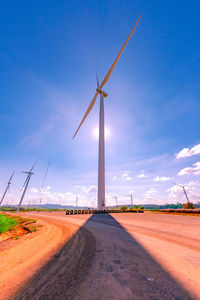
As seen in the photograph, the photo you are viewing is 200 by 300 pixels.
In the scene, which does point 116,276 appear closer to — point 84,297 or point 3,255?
point 84,297

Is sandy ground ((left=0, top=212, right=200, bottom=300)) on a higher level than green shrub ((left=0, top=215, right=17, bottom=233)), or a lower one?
lower

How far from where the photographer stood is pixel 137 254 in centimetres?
419

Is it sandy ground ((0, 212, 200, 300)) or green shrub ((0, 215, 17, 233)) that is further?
green shrub ((0, 215, 17, 233))

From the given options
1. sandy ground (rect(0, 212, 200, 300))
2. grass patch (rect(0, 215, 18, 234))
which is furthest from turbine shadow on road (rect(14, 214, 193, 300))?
grass patch (rect(0, 215, 18, 234))

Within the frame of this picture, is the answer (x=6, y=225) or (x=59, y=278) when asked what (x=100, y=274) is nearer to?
(x=59, y=278)

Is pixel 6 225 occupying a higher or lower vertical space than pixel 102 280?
higher

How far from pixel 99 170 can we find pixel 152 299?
33.4m

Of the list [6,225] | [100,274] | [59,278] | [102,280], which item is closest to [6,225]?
[6,225]

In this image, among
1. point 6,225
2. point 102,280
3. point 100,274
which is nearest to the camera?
point 102,280

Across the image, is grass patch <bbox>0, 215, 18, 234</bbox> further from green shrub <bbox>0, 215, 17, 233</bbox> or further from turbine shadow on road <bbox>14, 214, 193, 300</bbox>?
turbine shadow on road <bbox>14, 214, 193, 300</bbox>

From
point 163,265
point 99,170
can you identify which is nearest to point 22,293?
point 163,265

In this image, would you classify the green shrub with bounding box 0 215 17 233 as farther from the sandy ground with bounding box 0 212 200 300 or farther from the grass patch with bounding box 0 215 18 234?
the sandy ground with bounding box 0 212 200 300

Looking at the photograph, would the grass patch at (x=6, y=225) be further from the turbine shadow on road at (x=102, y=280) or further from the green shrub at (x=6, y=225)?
the turbine shadow on road at (x=102, y=280)

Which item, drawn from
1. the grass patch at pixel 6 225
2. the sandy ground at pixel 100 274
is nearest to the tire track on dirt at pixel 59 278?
the sandy ground at pixel 100 274
